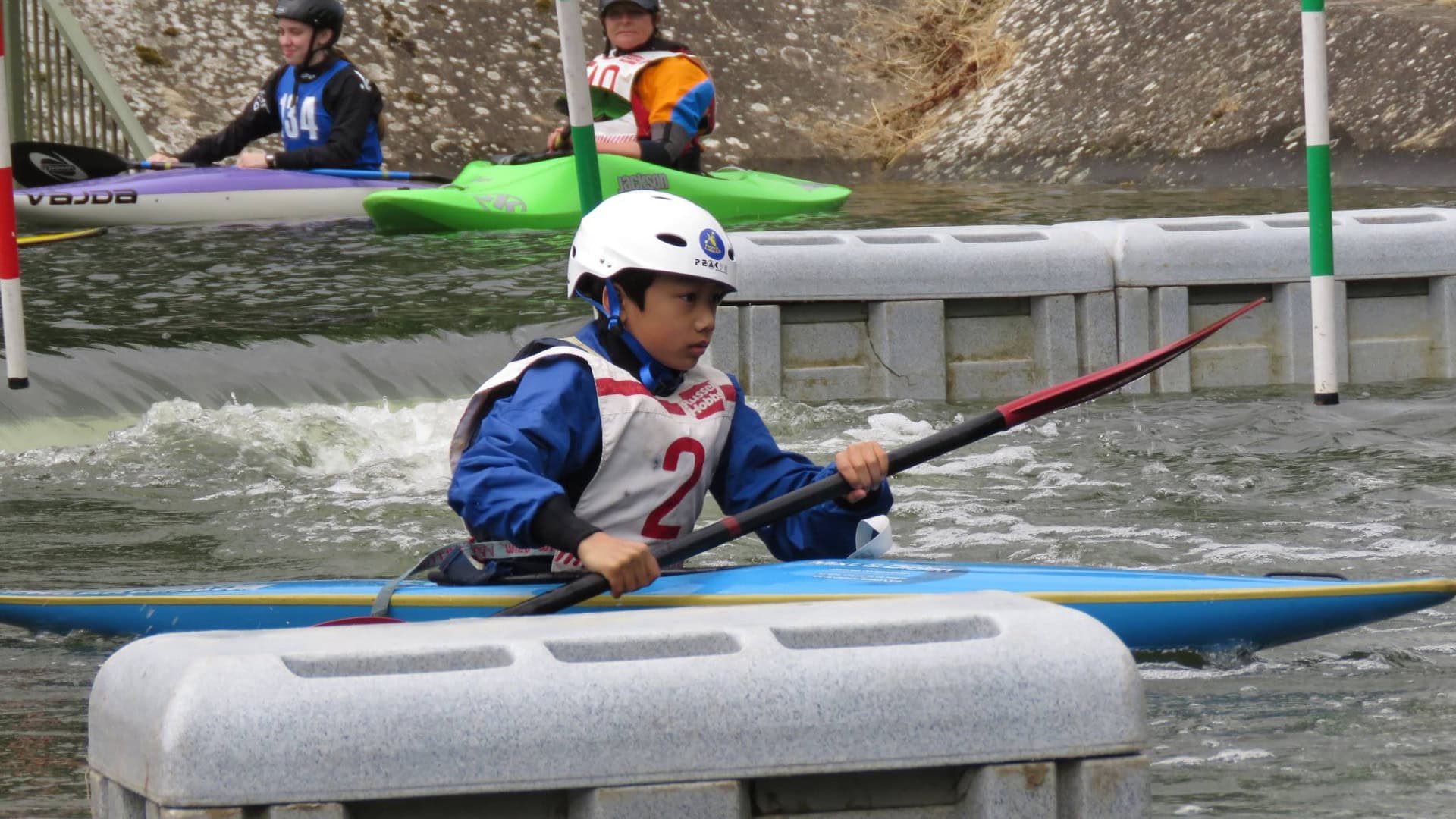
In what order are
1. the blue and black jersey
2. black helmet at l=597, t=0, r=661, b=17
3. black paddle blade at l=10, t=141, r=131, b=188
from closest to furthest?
1. black helmet at l=597, t=0, r=661, b=17
2. black paddle blade at l=10, t=141, r=131, b=188
3. the blue and black jersey

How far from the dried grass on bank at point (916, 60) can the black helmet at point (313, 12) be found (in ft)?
18.8

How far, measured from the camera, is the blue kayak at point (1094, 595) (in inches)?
125

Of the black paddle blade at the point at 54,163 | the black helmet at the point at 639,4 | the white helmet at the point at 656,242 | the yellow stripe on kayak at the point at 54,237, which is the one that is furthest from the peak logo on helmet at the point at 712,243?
the black paddle blade at the point at 54,163

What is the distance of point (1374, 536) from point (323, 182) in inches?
279

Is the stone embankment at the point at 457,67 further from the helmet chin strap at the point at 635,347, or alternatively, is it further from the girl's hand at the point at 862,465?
the girl's hand at the point at 862,465

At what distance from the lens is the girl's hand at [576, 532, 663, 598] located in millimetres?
2973

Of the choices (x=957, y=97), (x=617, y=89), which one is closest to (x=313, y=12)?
(x=617, y=89)

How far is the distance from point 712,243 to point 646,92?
6.98 meters

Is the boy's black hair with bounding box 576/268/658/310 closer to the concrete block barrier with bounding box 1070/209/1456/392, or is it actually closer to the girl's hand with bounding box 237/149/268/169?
the concrete block barrier with bounding box 1070/209/1456/392

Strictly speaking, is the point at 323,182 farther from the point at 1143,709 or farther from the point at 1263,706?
the point at 1143,709

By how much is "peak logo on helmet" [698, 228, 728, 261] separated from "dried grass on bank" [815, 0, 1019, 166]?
11.7 meters

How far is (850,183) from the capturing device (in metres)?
14.6

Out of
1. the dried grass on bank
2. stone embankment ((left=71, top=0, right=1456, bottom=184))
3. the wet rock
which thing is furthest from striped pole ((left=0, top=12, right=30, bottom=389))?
the dried grass on bank

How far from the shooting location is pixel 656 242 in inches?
129
